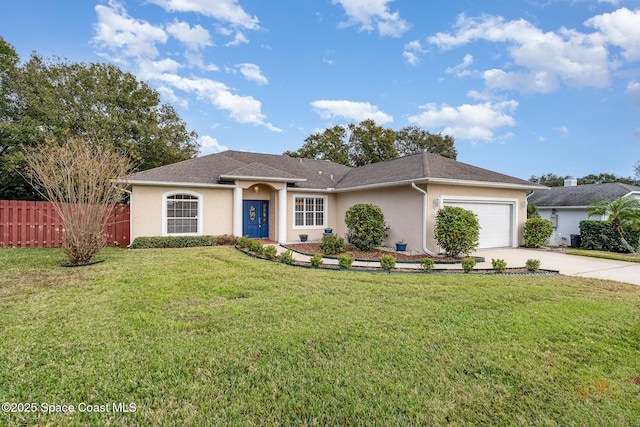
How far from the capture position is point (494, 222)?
13.6 meters

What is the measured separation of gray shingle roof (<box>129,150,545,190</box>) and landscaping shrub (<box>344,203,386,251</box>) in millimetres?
1651

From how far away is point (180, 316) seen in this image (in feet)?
15.3

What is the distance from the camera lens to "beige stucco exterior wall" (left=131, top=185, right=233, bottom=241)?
42.4ft

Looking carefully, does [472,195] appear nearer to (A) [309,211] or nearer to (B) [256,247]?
(A) [309,211]

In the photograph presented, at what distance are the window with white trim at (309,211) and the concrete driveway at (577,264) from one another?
8.02m


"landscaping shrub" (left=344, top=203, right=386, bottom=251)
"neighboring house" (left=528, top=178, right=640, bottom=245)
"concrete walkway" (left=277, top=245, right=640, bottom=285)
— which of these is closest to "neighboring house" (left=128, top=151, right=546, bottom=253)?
"landscaping shrub" (left=344, top=203, right=386, bottom=251)

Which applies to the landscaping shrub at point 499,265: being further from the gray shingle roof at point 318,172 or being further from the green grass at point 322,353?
the gray shingle roof at point 318,172

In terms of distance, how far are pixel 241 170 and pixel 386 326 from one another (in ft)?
39.0

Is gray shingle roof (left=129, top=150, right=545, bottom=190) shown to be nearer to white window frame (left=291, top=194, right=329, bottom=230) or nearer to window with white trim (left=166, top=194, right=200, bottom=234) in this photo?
white window frame (left=291, top=194, right=329, bottom=230)

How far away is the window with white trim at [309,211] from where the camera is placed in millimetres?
15984

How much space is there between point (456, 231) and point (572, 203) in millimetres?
13856

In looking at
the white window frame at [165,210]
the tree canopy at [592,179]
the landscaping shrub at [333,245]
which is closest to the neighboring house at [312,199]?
the white window frame at [165,210]

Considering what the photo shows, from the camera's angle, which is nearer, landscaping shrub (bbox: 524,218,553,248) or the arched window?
landscaping shrub (bbox: 524,218,553,248)

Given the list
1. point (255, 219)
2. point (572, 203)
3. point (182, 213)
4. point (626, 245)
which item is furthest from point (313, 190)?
point (572, 203)
